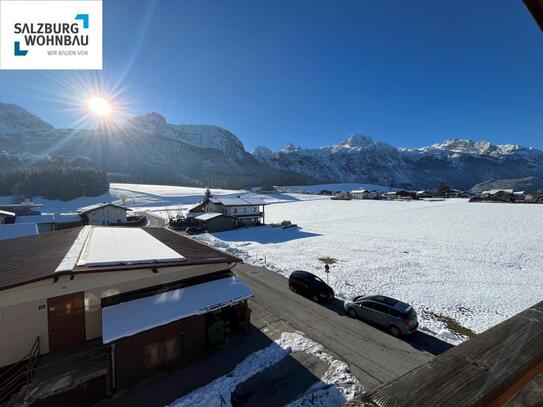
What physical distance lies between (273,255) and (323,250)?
6.77m

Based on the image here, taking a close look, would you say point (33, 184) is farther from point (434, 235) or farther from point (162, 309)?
point (434, 235)

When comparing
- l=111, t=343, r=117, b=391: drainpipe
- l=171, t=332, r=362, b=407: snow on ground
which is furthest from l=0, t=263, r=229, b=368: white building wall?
l=171, t=332, r=362, b=407: snow on ground

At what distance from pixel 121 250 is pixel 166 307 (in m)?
4.03

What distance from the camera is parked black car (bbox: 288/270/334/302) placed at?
56.6 feet

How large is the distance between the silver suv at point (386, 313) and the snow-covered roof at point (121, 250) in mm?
10570

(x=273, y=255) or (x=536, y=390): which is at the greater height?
(x=536, y=390)

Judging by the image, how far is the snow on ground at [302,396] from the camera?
31.8ft

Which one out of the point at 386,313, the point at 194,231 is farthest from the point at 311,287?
the point at 194,231

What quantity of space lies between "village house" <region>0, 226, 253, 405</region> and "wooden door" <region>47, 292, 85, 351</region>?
3 cm

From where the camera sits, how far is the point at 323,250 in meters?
32.3

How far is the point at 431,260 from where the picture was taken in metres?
27.4

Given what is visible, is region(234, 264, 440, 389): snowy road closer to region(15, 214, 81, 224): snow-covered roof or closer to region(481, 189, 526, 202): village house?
region(15, 214, 81, 224): snow-covered roof

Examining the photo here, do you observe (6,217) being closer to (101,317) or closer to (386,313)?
(101,317)

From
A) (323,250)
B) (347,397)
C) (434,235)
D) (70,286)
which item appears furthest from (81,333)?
(434,235)
